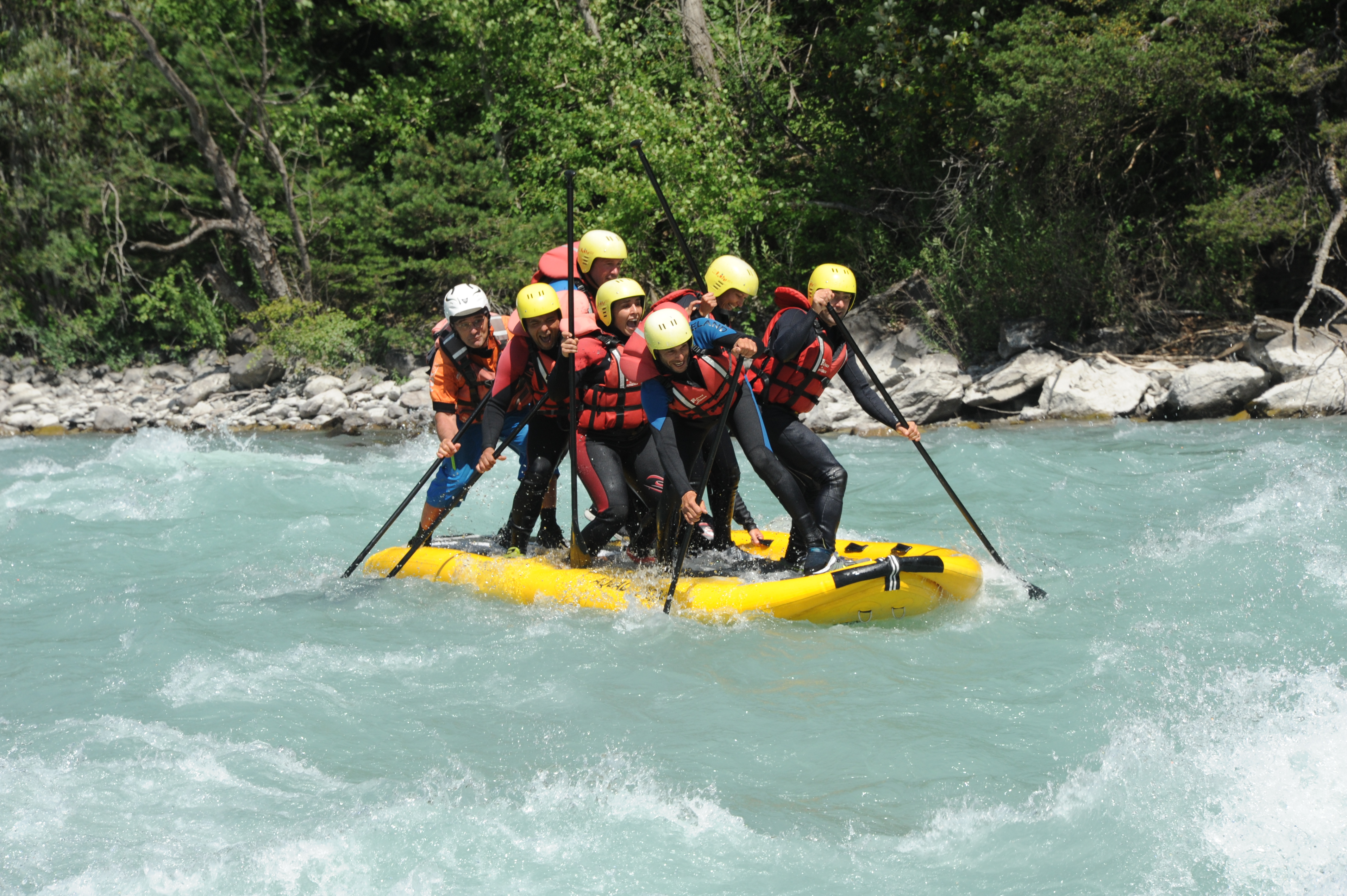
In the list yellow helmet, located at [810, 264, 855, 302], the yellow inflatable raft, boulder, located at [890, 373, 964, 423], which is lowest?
boulder, located at [890, 373, 964, 423]

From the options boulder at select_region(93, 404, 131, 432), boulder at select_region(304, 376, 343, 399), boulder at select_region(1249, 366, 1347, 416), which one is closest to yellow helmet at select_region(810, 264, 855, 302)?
boulder at select_region(1249, 366, 1347, 416)

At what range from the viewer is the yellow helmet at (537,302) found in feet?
17.8

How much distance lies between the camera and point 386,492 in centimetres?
990

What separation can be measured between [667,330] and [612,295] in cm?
58

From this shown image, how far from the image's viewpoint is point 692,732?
14.3 ft

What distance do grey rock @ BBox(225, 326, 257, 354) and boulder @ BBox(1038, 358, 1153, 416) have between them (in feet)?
39.9

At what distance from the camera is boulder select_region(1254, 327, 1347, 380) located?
35.9 feet

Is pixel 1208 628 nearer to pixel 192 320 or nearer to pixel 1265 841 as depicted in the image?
pixel 1265 841

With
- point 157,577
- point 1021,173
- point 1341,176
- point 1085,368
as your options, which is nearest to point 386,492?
point 157,577

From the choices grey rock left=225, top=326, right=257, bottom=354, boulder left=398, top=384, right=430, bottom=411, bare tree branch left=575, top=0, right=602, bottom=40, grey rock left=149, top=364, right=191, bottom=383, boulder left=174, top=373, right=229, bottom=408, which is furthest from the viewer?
grey rock left=225, top=326, right=257, bottom=354

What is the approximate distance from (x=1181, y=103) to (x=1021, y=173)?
7.13 feet

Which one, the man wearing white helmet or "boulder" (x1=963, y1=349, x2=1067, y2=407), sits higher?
the man wearing white helmet

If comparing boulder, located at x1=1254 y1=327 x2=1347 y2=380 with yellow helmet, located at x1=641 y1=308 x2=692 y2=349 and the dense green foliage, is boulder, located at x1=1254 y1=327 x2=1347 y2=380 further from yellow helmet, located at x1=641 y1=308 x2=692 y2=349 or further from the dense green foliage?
yellow helmet, located at x1=641 y1=308 x2=692 y2=349

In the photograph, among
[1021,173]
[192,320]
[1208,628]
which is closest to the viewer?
[1208,628]
